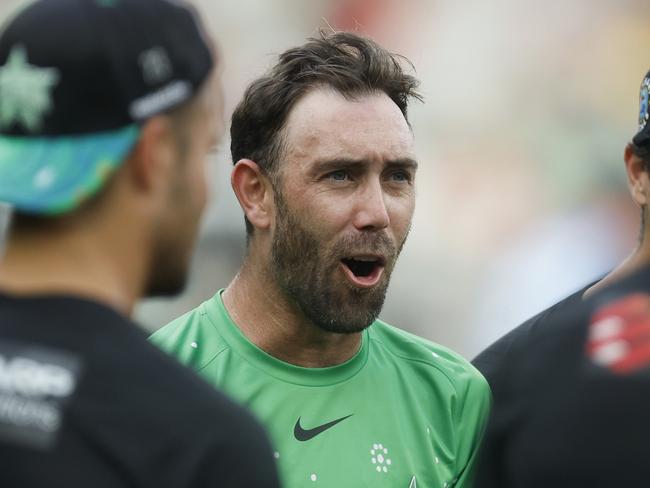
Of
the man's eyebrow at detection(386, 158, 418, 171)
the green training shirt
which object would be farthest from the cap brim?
the man's eyebrow at detection(386, 158, 418, 171)

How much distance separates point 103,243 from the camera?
2123 mm

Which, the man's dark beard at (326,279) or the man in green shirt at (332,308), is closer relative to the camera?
the man in green shirt at (332,308)

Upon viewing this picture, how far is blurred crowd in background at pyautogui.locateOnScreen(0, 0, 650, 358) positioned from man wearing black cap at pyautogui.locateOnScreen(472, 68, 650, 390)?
5109mm

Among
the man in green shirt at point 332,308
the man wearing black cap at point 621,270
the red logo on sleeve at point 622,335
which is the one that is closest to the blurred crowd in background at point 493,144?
the man wearing black cap at point 621,270

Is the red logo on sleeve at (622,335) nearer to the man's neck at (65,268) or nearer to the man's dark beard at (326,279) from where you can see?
the man's neck at (65,268)

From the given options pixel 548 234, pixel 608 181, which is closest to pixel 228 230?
pixel 548 234

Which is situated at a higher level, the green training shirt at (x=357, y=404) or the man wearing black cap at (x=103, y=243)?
the man wearing black cap at (x=103, y=243)

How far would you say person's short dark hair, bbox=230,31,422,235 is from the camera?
159 inches

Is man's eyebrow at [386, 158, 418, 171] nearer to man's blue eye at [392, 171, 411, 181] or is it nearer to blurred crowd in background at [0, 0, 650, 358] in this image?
man's blue eye at [392, 171, 411, 181]

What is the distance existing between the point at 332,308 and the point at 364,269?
0.68ft

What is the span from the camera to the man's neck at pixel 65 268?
2.05m

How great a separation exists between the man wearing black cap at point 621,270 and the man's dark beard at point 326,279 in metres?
0.52

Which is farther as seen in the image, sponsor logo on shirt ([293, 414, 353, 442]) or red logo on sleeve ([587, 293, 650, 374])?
sponsor logo on shirt ([293, 414, 353, 442])

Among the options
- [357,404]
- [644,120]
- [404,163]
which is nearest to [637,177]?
[644,120]
